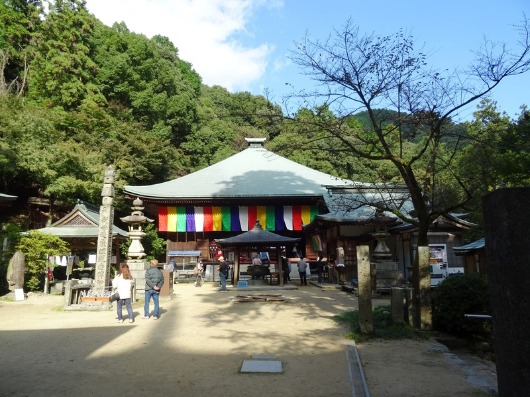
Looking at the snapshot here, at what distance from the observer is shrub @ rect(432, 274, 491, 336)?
305 inches

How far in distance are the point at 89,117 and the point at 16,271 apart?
1794 centimetres

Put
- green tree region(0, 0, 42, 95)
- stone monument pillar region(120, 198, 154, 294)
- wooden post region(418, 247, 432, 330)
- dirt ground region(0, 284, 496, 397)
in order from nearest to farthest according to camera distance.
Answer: dirt ground region(0, 284, 496, 397) < wooden post region(418, 247, 432, 330) < stone monument pillar region(120, 198, 154, 294) < green tree region(0, 0, 42, 95)

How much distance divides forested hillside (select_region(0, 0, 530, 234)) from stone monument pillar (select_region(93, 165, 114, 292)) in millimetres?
10068

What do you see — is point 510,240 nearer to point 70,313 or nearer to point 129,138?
point 70,313

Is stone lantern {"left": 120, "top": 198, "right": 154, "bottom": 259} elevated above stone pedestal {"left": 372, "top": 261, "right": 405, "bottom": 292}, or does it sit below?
above

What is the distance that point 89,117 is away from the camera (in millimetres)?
30312

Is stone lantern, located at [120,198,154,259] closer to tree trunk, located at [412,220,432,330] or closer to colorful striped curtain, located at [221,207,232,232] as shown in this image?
colorful striped curtain, located at [221,207,232,232]

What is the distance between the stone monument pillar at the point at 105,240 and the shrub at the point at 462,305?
993 centimetres

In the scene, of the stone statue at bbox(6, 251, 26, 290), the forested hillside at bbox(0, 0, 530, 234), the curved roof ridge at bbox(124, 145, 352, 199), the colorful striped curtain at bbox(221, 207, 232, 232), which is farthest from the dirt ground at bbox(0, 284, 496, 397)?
the colorful striped curtain at bbox(221, 207, 232, 232)

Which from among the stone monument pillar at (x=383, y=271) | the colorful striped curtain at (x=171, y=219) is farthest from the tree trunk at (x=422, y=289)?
the colorful striped curtain at (x=171, y=219)

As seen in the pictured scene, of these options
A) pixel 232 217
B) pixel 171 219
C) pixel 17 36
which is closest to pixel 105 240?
pixel 171 219

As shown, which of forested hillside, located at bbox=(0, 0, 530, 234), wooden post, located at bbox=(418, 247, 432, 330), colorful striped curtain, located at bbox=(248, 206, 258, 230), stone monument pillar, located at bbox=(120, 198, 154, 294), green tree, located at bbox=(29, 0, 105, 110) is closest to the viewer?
wooden post, located at bbox=(418, 247, 432, 330)

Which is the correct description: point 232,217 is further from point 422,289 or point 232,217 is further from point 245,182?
point 422,289

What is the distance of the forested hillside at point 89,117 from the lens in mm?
23547
